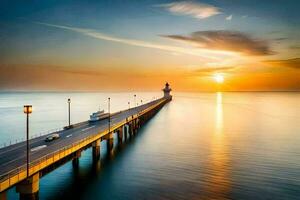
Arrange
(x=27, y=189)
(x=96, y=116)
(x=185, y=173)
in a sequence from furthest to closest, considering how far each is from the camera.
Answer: (x=96, y=116) → (x=185, y=173) → (x=27, y=189)

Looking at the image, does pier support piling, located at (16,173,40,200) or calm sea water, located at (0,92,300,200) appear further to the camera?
calm sea water, located at (0,92,300,200)

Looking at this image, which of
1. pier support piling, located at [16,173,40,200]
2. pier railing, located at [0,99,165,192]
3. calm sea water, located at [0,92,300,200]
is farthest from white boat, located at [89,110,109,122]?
pier support piling, located at [16,173,40,200]

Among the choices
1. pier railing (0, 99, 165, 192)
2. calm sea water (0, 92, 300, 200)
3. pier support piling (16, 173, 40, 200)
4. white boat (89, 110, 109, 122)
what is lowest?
calm sea water (0, 92, 300, 200)

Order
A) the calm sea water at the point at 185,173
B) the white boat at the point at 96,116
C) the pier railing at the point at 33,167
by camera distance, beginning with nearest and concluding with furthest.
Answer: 1. the pier railing at the point at 33,167
2. the calm sea water at the point at 185,173
3. the white boat at the point at 96,116

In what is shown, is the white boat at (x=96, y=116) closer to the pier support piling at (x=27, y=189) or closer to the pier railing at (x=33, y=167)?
the pier railing at (x=33, y=167)

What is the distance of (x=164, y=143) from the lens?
67.6m

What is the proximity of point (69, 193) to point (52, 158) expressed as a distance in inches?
236

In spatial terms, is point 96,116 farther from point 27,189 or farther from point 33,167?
point 27,189

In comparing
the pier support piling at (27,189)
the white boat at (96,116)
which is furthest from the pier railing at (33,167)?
the white boat at (96,116)

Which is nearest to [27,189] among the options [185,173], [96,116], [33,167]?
[33,167]

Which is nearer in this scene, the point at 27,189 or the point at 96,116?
the point at 27,189

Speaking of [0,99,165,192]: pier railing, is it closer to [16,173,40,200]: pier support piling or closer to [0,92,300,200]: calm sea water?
[16,173,40,200]: pier support piling

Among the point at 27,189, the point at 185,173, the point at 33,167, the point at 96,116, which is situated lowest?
the point at 185,173

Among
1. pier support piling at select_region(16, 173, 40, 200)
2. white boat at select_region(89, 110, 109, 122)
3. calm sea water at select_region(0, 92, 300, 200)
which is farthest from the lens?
white boat at select_region(89, 110, 109, 122)
